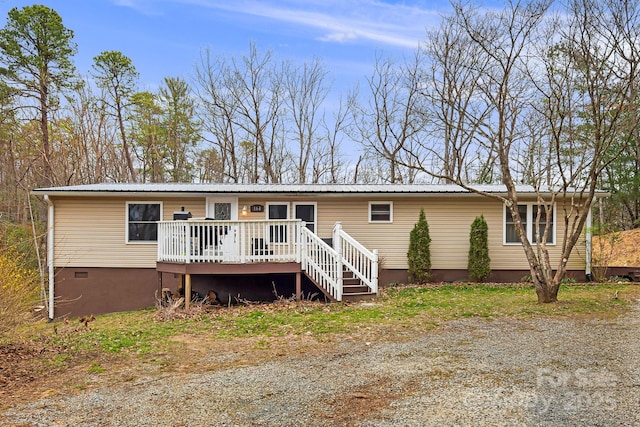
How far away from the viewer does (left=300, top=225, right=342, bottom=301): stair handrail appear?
351 inches

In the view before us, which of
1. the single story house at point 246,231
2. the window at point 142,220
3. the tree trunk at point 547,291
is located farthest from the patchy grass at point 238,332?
the window at point 142,220

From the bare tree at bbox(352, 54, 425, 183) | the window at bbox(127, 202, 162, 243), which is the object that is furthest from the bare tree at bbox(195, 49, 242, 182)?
the window at bbox(127, 202, 162, 243)

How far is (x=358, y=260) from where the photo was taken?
939cm

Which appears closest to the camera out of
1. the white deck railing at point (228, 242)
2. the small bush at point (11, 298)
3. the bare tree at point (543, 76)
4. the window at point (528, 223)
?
the small bush at point (11, 298)

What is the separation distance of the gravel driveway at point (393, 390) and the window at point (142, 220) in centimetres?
705

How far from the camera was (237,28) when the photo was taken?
20.3 metres

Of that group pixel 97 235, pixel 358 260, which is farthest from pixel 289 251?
pixel 97 235

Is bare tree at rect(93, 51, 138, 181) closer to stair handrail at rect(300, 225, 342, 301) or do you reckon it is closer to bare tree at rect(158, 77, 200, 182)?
bare tree at rect(158, 77, 200, 182)

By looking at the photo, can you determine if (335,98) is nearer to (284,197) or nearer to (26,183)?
(284,197)

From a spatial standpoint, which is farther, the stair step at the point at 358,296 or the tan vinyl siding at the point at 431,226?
the tan vinyl siding at the point at 431,226

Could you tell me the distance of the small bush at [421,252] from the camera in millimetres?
11500

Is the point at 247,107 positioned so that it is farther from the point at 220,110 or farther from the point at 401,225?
the point at 401,225

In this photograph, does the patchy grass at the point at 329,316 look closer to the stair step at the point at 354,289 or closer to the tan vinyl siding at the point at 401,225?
the stair step at the point at 354,289

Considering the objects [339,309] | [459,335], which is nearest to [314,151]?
[339,309]
